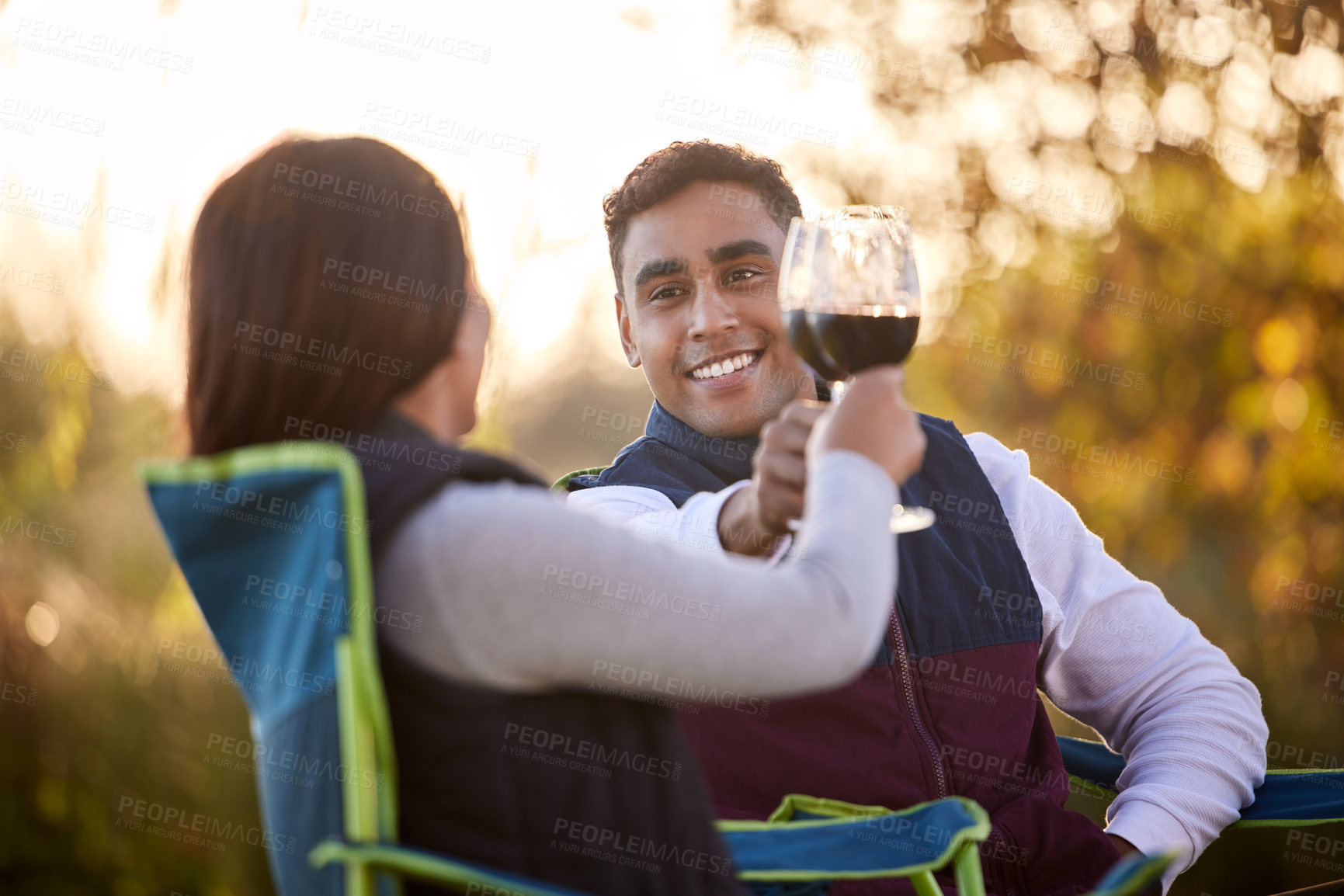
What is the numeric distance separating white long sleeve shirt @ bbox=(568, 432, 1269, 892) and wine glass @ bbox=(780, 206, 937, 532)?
57 cm

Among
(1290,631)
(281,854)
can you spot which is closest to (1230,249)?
(1290,631)

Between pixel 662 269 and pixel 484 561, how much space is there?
1.53 metres

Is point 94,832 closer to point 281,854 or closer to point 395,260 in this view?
point 281,854

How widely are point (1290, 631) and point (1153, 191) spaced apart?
1563 millimetres
